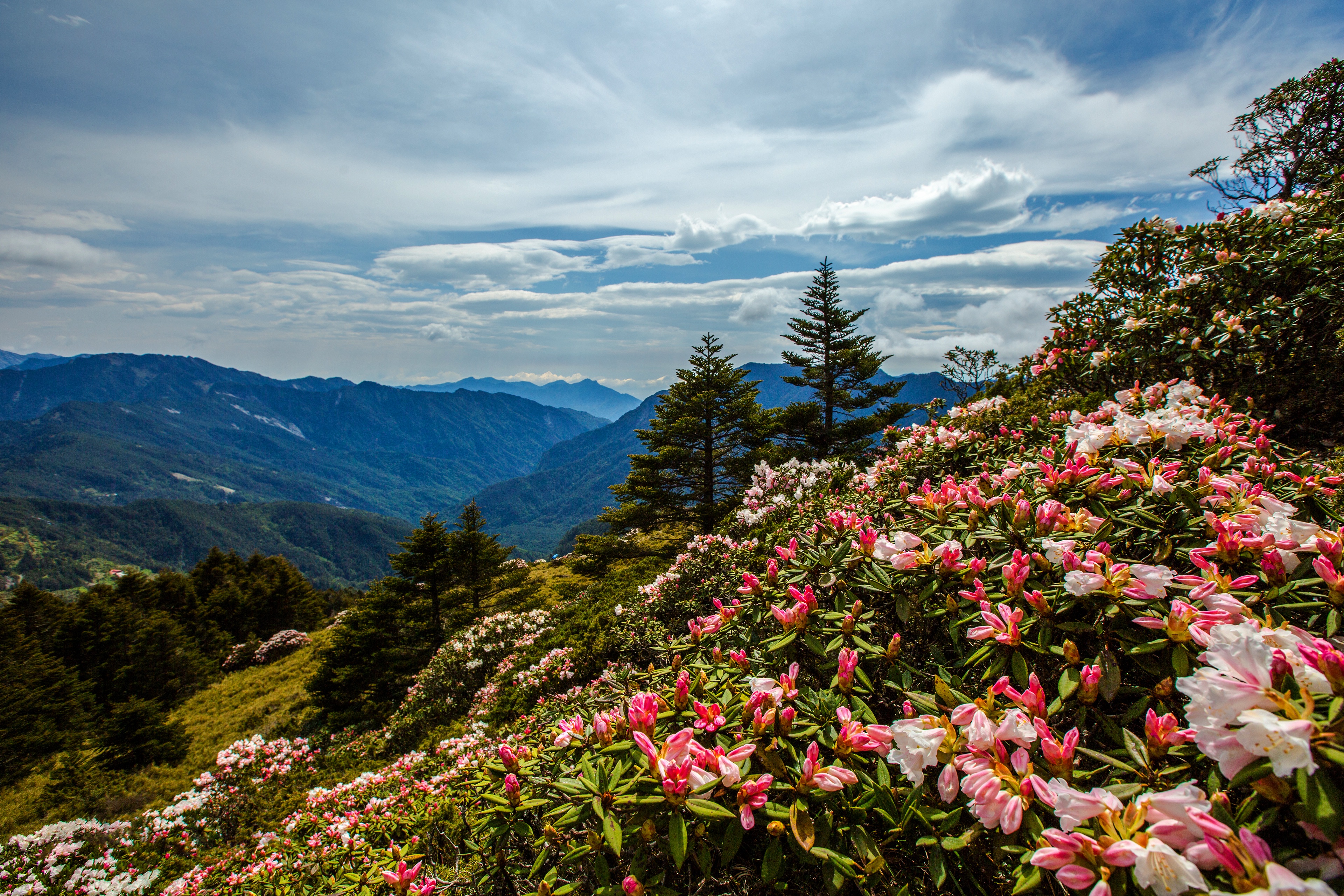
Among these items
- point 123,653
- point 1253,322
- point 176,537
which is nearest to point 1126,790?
point 1253,322

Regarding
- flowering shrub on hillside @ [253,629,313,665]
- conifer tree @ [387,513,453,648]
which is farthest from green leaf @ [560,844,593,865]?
flowering shrub on hillside @ [253,629,313,665]

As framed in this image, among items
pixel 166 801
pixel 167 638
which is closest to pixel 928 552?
pixel 166 801

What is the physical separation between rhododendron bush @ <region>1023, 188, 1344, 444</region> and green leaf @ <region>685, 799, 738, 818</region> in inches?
183

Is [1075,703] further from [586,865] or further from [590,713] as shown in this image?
[590,713]

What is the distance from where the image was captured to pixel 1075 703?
149 cm

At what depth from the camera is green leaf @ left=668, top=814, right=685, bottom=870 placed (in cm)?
128

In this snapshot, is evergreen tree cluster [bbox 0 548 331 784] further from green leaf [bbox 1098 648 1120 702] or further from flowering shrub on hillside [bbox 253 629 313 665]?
green leaf [bbox 1098 648 1120 702]

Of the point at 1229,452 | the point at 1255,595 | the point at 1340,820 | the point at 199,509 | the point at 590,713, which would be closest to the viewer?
the point at 1340,820

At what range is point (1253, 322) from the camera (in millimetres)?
3668

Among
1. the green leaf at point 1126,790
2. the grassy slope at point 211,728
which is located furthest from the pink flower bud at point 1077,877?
the grassy slope at point 211,728

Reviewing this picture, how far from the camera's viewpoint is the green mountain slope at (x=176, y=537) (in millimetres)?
122312

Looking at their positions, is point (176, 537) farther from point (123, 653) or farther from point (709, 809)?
point (709, 809)

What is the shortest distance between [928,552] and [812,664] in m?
0.63

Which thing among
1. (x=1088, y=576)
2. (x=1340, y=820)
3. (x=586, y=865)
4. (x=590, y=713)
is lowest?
(x=590, y=713)
